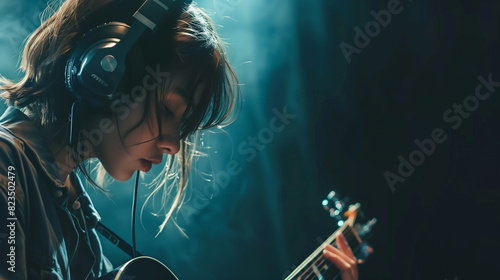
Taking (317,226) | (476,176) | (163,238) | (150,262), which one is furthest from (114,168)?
(476,176)

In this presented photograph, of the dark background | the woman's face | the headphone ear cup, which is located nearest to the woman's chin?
the woman's face

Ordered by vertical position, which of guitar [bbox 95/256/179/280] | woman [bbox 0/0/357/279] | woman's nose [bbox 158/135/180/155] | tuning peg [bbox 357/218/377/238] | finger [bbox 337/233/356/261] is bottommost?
tuning peg [bbox 357/218/377/238]

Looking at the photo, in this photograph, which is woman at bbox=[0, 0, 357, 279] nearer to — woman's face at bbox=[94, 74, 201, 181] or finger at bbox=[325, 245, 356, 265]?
woman's face at bbox=[94, 74, 201, 181]

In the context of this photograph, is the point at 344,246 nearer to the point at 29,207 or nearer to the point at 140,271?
the point at 140,271

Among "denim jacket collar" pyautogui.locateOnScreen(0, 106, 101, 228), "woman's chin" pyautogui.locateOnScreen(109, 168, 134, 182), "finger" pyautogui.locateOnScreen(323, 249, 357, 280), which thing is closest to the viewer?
"denim jacket collar" pyautogui.locateOnScreen(0, 106, 101, 228)

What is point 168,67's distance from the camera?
71 centimetres

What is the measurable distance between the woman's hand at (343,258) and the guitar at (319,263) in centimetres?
2

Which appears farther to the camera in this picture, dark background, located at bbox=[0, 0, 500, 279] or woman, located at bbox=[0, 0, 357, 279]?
dark background, located at bbox=[0, 0, 500, 279]

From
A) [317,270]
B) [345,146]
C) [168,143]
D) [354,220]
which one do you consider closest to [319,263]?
[317,270]

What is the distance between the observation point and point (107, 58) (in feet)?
1.99

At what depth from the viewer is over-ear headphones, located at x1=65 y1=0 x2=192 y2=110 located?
0.61 m

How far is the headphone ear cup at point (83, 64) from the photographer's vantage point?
2.00ft

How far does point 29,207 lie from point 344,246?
30.2 inches

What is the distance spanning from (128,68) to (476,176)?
105 centimetres
